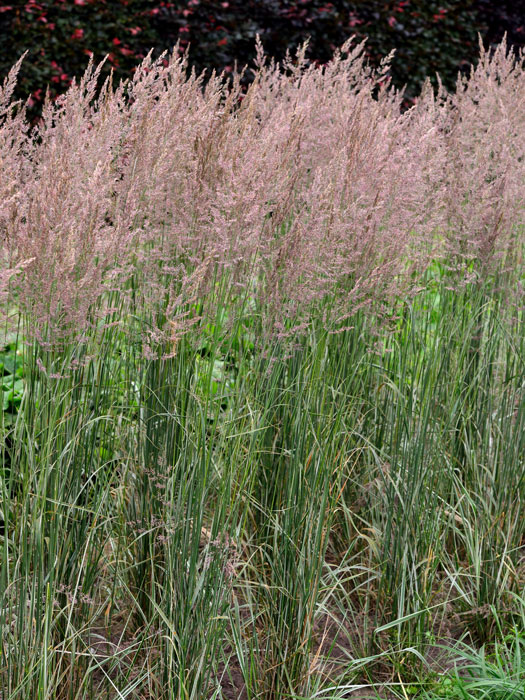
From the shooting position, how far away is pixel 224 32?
7.29 metres

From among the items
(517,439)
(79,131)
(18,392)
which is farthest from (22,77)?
(517,439)

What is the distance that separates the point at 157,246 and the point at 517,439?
1.50m

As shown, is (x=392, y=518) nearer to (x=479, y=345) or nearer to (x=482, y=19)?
(x=479, y=345)

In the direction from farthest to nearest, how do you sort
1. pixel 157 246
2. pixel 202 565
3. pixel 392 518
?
1. pixel 392 518
2. pixel 157 246
3. pixel 202 565

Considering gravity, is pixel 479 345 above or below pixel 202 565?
above

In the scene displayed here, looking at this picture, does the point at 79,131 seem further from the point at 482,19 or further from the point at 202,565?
the point at 482,19

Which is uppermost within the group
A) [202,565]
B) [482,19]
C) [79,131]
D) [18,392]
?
[482,19]

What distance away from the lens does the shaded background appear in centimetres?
672

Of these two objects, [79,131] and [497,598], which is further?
[497,598]

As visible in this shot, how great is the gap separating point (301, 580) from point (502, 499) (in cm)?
102

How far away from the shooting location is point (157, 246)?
Answer: 98.1 inches

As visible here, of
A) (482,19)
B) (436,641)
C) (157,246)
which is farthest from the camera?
(482,19)

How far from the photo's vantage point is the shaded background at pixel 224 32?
6723 mm

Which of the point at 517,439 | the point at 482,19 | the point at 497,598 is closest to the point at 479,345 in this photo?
the point at 517,439
